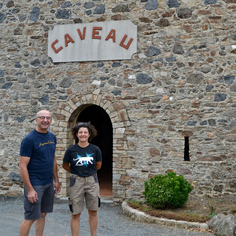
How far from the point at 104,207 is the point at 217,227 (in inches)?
94.5

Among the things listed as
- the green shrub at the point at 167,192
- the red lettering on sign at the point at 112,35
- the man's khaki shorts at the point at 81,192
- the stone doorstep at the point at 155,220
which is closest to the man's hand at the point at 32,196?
the man's khaki shorts at the point at 81,192

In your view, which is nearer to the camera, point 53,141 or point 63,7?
point 53,141

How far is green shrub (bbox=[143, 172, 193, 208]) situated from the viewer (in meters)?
4.97

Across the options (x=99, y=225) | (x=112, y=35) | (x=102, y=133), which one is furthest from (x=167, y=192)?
(x=102, y=133)

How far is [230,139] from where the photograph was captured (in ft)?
18.5

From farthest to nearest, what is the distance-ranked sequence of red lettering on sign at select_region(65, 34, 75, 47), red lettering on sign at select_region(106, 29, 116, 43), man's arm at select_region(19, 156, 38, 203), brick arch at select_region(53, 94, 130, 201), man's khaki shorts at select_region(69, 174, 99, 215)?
1. red lettering on sign at select_region(65, 34, 75, 47)
2. red lettering on sign at select_region(106, 29, 116, 43)
3. brick arch at select_region(53, 94, 130, 201)
4. man's khaki shorts at select_region(69, 174, 99, 215)
5. man's arm at select_region(19, 156, 38, 203)

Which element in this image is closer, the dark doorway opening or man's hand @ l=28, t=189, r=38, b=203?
man's hand @ l=28, t=189, r=38, b=203

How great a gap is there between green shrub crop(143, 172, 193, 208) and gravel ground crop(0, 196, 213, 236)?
548 mm

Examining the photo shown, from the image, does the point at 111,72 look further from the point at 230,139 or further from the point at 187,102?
the point at 230,139

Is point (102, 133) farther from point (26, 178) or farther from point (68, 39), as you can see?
point (26, 178)

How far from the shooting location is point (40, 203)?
316 cm

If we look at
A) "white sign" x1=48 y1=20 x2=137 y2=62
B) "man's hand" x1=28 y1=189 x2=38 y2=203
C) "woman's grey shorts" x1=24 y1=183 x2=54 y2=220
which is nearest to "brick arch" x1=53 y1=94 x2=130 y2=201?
"white sign" x1=48 y1=20 x2=137 y2=62

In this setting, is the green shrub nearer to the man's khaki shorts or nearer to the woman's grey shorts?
the man's khaki shorts

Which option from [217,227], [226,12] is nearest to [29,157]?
[217,227]
